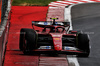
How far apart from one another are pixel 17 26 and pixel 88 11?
676 centimetres

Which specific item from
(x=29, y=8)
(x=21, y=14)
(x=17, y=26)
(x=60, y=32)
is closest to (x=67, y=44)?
(x=60, y=32)

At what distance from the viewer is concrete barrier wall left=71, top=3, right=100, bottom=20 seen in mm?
22094

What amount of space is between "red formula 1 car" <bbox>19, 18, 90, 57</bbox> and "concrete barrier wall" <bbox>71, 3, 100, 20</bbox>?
27.9 ft

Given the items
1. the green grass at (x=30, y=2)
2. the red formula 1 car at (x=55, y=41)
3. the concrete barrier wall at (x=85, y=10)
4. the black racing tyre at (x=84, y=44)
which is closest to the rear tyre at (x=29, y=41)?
the red formula 1 car at (x=55, y=41)

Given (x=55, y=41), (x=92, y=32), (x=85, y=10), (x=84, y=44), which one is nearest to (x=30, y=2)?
(x=85, y=10)

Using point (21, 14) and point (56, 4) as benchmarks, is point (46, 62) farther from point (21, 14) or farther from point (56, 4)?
point (56, 4)

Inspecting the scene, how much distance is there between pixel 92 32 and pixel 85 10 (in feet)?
21.4

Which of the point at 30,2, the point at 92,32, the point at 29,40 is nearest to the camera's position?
the point at 29,40

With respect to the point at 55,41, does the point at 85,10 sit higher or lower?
higher

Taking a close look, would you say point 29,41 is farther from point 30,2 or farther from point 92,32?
point 30,2

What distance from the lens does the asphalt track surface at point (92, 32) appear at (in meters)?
12.7

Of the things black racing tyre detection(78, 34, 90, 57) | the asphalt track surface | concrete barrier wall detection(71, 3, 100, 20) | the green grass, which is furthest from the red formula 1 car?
the green grass

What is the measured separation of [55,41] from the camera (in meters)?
12.3

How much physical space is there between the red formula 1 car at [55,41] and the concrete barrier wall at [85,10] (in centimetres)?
849
